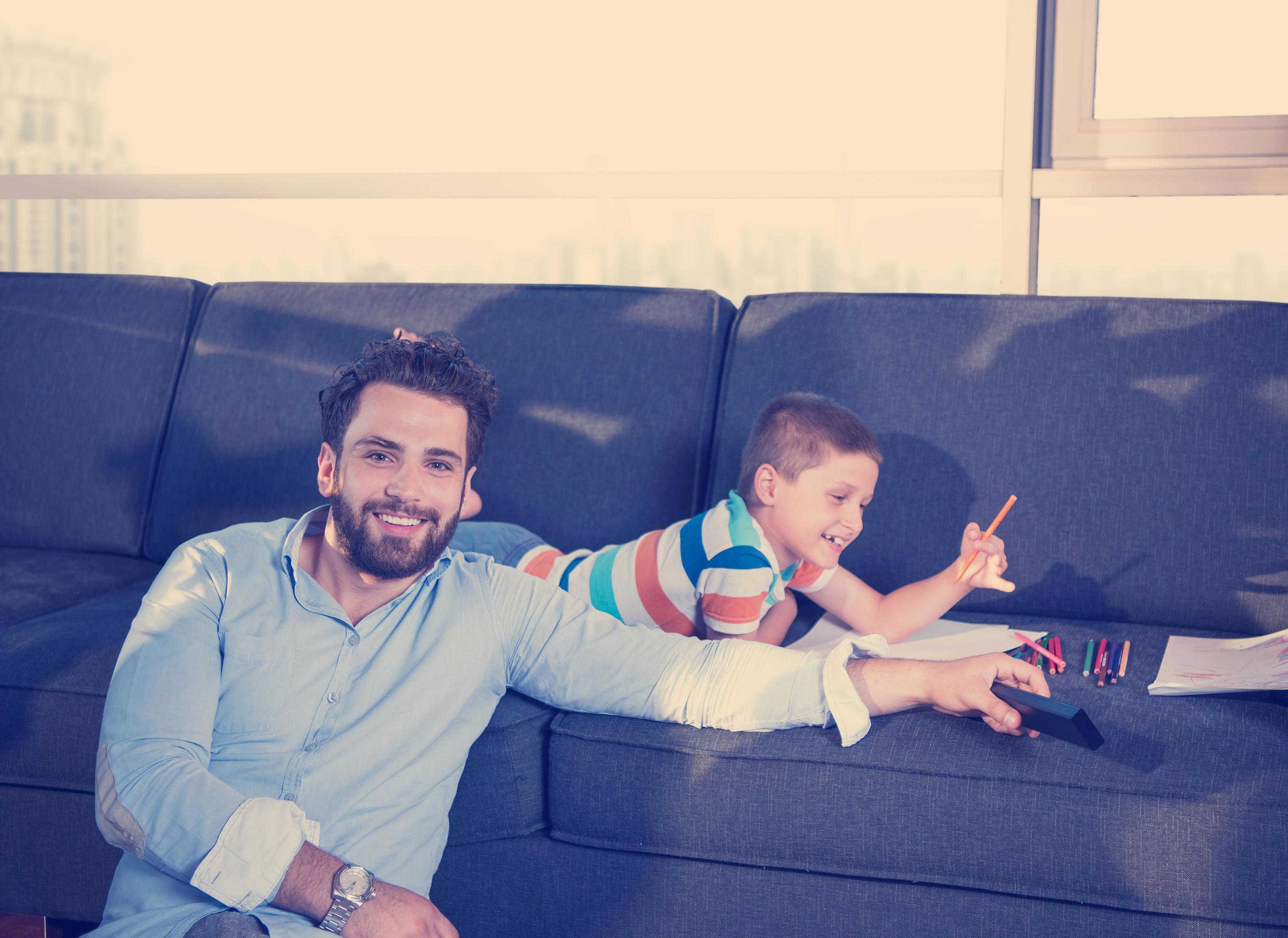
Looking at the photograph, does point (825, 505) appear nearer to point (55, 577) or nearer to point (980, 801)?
point (980, 801)

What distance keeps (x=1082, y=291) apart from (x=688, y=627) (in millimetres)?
1470

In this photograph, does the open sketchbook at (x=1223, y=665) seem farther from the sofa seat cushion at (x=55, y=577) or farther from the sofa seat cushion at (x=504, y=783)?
the sofa seat cushion at (x=55, y=577)

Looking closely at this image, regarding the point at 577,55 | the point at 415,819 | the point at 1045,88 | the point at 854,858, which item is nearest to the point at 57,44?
the point at 577,55

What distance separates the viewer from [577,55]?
298 centimetres

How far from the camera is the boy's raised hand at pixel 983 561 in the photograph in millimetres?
1706

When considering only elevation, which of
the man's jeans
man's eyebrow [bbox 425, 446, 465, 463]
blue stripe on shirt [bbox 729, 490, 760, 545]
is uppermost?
man's eyebrow [bbox 425, 446, 465, 463]

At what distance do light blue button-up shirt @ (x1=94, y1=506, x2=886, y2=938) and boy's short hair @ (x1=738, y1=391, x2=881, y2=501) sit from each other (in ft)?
1.24

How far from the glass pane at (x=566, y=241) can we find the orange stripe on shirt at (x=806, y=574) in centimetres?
96

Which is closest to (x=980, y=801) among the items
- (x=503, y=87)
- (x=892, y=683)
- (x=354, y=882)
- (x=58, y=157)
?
(x=892, y=683)

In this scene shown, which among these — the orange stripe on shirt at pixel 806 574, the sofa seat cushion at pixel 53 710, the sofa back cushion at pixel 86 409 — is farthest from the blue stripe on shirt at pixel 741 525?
the sofa back cushion at pixel 86 409

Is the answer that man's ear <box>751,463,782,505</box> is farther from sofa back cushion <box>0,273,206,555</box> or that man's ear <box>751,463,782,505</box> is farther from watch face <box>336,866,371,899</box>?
sofa back cushion <box>0,273,206,555</box>

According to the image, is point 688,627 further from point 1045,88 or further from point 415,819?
point 1045,88

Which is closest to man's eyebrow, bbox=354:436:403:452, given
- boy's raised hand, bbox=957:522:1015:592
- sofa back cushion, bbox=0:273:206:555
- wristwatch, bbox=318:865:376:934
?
wristwatch, bbox=318:865:376:934

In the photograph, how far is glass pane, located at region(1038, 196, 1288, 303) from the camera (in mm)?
2619
